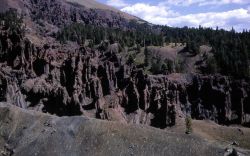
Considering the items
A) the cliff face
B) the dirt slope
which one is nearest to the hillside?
the cliff face

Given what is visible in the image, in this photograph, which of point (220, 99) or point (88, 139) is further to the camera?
point (220, 99)

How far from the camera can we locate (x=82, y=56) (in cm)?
15188

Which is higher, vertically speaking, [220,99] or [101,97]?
[101,97]

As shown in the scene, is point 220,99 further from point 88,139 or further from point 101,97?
point 88,139

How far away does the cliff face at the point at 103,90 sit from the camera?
13150cm

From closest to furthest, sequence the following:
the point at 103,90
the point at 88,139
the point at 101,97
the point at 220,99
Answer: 1. the point at 88,139
2. the point at 101,97
3. the point at 103,90
4. the point at 220,99

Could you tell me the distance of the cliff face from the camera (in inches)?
5177

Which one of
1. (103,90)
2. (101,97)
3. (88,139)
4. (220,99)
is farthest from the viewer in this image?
(220,99)

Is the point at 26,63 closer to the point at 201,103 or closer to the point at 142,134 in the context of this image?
the point at 201,103

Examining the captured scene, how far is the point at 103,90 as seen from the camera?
14412 centimetres

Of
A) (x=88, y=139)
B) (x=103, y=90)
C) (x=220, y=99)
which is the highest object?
(x=103, y=90)

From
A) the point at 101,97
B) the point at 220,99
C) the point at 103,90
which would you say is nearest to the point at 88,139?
the point at 101,97

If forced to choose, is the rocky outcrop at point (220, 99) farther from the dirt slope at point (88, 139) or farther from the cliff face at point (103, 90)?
the dirt slope at point (88, 139)

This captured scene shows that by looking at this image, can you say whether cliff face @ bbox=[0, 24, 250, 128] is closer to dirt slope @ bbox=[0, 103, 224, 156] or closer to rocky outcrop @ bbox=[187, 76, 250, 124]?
rocky outcrop @ bbox=[187, 76, 250, 124]
